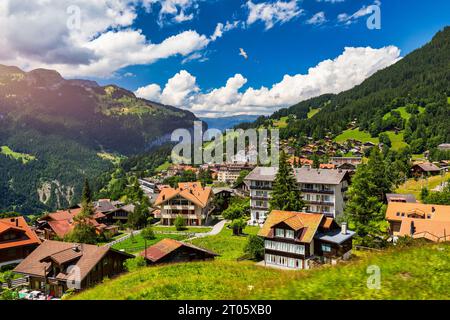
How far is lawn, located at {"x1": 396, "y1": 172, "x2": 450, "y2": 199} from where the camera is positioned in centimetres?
9047

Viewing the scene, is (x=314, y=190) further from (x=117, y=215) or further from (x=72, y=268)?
(x=117, y=215)

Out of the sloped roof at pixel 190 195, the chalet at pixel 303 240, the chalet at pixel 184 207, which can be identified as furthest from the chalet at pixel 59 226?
the chalet at pixel 303 240

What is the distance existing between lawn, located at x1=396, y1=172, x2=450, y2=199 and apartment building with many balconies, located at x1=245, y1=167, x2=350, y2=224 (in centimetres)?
3179

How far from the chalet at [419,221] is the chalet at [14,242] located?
5948 cm

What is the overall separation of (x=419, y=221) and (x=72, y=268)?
153 feet

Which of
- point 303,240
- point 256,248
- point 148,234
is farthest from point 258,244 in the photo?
point 148,234

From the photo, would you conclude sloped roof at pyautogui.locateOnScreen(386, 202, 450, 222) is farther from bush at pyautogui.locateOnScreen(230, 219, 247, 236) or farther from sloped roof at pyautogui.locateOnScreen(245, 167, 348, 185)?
bush at pyautogui.locateOnScreen(230, 219, 247, 236)

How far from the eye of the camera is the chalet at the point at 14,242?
53125 mm

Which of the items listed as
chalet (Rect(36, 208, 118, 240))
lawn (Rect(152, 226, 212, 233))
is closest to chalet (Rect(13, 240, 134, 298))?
chalet (Rect(36, 208, 118, 240))

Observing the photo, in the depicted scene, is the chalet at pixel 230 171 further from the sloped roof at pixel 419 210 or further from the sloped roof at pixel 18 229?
the sloped roof at pixel 18 229

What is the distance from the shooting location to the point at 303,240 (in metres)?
39.1
